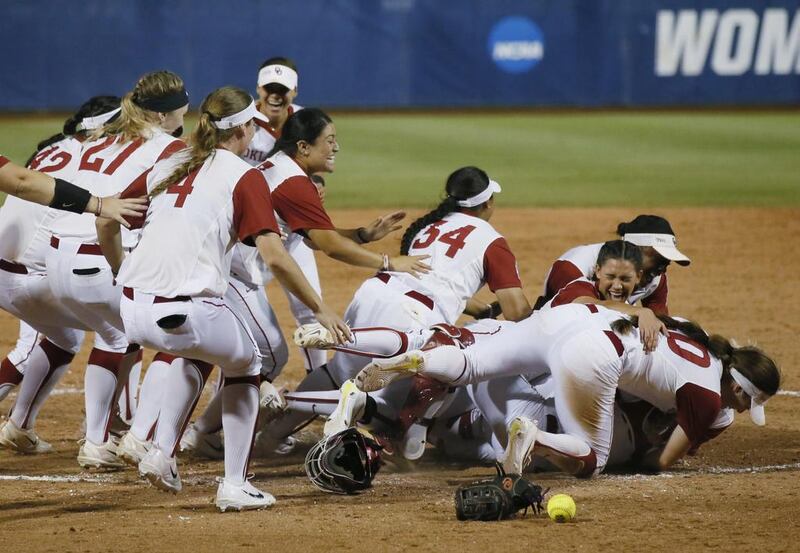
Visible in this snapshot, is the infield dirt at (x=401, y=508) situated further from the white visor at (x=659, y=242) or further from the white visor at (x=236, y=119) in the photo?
the white visor at (x=236, y=119)

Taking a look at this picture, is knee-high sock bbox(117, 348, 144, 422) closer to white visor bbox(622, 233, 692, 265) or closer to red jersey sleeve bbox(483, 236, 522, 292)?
red jersey sleeve bbox(483, 236, 522, 292)

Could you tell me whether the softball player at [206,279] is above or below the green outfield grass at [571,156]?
below

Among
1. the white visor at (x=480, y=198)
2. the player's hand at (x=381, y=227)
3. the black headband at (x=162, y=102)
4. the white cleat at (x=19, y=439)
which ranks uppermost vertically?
the black headband at (x=162, y=102)

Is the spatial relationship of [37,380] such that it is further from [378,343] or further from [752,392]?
[752,392]

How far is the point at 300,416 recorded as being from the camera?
6.07 meters

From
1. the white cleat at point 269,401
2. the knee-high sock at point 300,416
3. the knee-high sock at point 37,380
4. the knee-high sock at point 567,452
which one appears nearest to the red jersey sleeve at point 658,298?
the knee-high sock at point 567,452

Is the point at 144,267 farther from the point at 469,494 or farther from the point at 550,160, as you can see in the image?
the point at 550,160

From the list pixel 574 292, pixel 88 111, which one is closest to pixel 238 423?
pixel 574 292

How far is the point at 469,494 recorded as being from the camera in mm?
4859

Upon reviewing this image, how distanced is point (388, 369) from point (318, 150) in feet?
4.09

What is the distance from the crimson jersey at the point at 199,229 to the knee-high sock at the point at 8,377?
5.94 ft

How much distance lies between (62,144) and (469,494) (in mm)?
2936

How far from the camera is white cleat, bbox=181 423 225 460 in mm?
6152

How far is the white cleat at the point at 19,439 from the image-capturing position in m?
6.17
